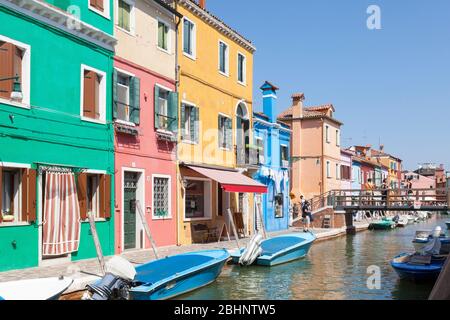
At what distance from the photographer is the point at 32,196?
11.9 meters

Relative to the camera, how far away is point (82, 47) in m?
13.9

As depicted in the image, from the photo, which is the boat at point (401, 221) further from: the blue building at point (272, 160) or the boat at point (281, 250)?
the boat at point (281, 250)

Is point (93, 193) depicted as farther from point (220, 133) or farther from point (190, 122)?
point (220, 133)

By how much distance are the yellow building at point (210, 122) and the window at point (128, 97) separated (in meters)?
2.91

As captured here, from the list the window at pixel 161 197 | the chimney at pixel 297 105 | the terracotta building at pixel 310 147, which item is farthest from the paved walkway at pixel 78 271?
the chimney at pixel 297 105

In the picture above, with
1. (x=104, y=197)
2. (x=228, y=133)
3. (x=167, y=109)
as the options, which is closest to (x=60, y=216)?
(x=104, y=197)

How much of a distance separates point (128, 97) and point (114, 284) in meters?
8.31

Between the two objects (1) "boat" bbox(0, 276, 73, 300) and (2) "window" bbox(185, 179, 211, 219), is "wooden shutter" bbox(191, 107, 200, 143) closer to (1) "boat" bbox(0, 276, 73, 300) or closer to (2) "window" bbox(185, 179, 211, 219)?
(2) "window" bbox(185, 179, 211, 219)

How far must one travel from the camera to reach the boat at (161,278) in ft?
29.0

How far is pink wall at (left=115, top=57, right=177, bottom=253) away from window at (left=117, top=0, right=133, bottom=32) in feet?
3.80

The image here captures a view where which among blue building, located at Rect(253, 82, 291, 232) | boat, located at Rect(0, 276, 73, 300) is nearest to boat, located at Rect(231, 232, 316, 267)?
blue building, located at Rect(253, 82, 291, 232)

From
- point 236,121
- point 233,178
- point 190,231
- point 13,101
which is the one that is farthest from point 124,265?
point 236,121
